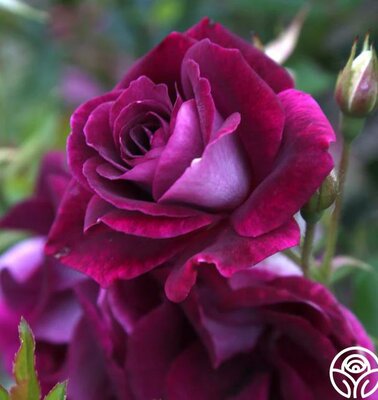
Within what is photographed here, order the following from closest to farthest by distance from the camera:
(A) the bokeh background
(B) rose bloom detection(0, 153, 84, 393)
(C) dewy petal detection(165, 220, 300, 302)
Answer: (C) dewy petal detection(165, 220, 300, 302) → (B) rose bloom detection(0, 153, 84, 393) → (A) the bokeh background

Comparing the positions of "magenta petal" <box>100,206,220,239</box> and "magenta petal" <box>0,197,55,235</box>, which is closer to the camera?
"magenta petal" <box>100,206,220,239</box>

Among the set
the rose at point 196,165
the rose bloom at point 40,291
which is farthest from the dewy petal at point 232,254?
the rose bloom at point 40,291

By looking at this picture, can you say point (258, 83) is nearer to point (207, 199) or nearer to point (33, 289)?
point (207, 199)

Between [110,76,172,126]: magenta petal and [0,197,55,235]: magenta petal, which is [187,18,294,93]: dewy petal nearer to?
[110,76,172,126]: magenta petal

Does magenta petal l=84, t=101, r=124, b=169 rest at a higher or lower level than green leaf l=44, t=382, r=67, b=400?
higher

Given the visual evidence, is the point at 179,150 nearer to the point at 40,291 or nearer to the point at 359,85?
the point at 359,85

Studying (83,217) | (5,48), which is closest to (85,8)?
(5,48)

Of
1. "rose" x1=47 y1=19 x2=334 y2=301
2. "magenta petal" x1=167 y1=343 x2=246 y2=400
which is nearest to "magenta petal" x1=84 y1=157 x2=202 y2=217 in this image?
"rose" x1=47 y1=19 x2=334 y2=301

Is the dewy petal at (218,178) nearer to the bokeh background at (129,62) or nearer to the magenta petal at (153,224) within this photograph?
the magenta petal at (153,224)
